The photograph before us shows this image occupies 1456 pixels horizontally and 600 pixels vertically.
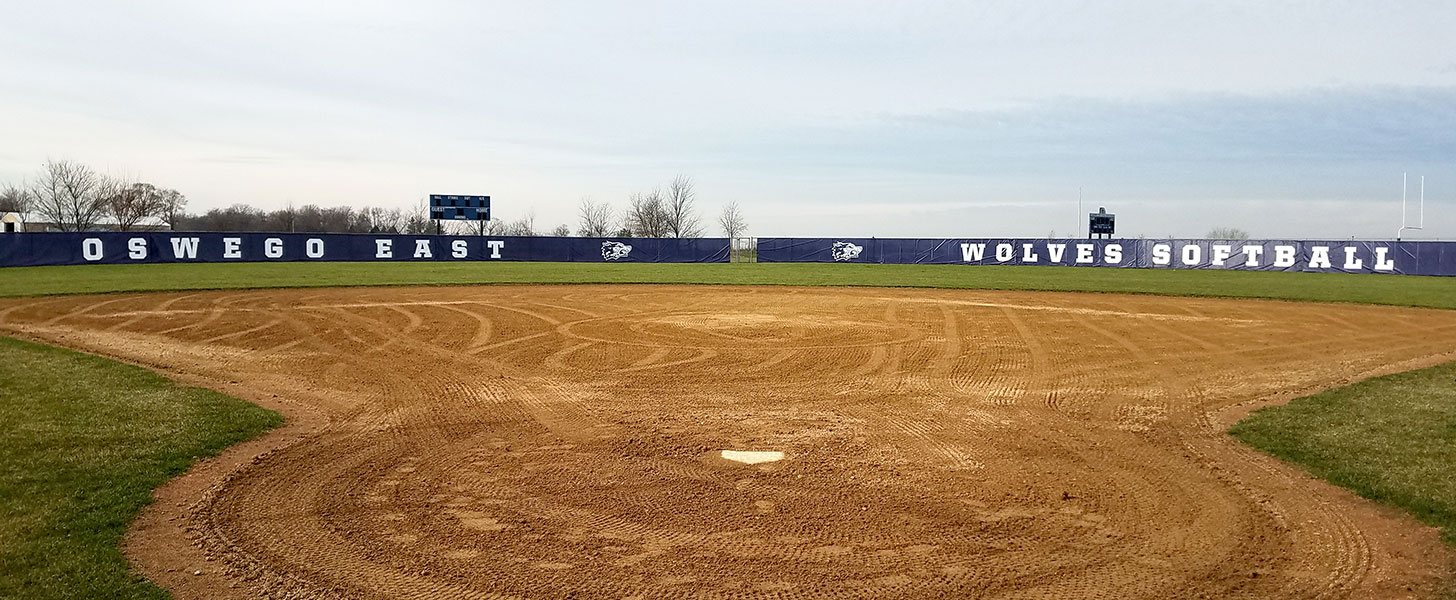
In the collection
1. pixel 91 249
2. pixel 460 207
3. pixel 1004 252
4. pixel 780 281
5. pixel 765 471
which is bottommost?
pixel 765 471

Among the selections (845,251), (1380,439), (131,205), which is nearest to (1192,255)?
(845,251)

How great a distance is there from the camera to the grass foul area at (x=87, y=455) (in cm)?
443

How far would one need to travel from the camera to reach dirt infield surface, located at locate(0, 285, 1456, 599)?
4.59 m

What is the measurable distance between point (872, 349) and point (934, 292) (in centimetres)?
1138

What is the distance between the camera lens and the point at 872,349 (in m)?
12.6

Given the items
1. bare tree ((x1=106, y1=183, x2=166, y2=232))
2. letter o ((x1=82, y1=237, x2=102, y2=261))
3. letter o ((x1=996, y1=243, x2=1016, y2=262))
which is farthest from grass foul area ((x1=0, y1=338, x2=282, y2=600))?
bare tree ((x1=106, y1=183, x2=166, y2=232))

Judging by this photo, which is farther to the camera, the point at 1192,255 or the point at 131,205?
the point at 131,205

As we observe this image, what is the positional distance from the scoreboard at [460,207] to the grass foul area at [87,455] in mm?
39795

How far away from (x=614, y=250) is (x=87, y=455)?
3937 centimetres

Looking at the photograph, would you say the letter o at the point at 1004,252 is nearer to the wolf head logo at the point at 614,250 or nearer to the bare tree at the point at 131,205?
the wolf head logo at the point at 614,250

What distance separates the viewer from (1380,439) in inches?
289

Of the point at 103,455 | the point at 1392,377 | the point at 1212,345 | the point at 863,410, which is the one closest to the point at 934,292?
the point at 1212,345

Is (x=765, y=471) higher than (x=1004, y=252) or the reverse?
the reverse

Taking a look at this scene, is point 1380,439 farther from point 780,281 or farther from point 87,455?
point 780,281
